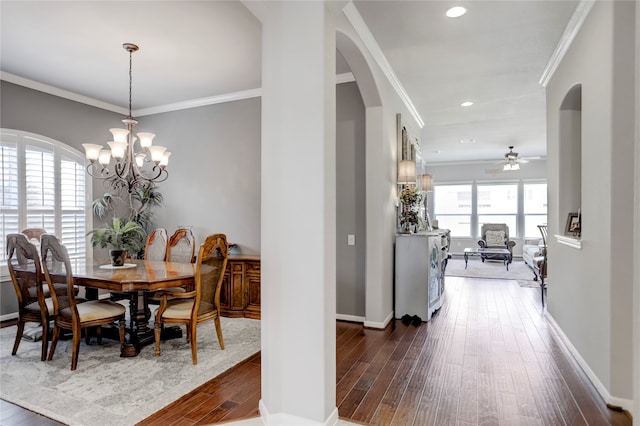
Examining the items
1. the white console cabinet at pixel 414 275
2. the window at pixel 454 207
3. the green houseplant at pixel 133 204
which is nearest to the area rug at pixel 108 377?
the white console cabinet at pixel 414 275

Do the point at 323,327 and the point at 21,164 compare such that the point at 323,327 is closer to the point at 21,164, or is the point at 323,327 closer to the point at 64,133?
the point at 21,164

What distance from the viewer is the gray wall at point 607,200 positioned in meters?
2.40

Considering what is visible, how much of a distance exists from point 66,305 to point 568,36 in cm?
516

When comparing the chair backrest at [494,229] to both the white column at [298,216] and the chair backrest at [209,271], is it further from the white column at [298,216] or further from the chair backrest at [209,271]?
the white column at [298,216]

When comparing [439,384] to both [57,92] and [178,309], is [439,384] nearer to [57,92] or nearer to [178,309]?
[178,309]

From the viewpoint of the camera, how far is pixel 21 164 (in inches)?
181

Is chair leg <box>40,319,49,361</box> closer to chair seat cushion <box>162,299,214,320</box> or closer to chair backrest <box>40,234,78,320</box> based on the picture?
chair backrest <box>40,234,78,320</box>

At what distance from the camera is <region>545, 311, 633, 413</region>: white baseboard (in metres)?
2.39

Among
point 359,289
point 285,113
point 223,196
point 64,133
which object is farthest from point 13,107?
point 359,289

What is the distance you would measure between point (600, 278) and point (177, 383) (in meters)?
3.28

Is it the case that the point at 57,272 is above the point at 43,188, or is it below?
below

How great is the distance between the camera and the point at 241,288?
15.5 ft


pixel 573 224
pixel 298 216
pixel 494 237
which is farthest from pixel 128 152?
pixel 494 237

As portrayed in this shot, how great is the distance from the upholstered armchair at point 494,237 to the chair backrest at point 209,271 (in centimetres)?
814
